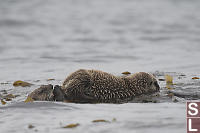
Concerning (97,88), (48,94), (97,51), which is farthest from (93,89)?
(97,51)

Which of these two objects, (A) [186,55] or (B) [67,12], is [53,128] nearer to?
(A) [186,55]

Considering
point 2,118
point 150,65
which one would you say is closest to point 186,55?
point 150,65

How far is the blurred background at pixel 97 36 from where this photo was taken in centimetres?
1208

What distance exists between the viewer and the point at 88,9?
29734 mm

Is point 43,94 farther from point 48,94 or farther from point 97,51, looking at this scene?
point 97,51

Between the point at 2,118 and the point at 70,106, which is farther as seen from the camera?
the point at 70,106

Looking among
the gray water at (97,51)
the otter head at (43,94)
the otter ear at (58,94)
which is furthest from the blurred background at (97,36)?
the otter ear at (58,94)

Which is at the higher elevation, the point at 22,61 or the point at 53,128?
the point at 22,61

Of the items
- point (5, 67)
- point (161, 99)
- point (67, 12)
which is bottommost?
point (161, 99)

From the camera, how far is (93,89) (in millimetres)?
6566

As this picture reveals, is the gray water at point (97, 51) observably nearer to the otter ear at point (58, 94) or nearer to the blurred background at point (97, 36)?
the blurred background at point (97, 36)

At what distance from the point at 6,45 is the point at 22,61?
455cm

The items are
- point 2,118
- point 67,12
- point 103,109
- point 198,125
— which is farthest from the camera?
point 67,12

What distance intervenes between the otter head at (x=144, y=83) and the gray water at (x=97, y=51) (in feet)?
1.01
